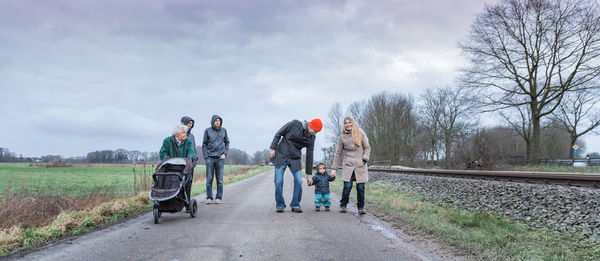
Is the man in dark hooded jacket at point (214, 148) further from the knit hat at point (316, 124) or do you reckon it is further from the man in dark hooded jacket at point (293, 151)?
the knit hat at point (316, 124)

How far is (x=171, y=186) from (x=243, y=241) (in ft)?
6.91

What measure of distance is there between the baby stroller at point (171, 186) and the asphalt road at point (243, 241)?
24 cm

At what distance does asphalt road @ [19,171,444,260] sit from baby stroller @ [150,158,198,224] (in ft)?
0.78

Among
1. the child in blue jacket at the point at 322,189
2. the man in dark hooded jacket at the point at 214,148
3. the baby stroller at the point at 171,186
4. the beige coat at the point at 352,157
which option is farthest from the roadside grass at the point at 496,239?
the man in dark hooded jacket at the point at 214,148

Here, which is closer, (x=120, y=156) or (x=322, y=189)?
(x=322, y=189)

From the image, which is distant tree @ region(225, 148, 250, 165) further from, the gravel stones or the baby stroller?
the baby stroller

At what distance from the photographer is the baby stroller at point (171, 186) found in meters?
6.04

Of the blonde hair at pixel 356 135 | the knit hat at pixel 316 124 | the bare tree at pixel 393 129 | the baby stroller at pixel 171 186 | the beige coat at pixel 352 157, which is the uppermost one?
the bare tree at pixel 393 129

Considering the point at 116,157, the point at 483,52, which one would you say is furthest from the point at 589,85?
the point at 116,157

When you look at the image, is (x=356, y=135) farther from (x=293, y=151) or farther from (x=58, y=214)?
(x=58, y=214)

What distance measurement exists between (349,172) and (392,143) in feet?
137

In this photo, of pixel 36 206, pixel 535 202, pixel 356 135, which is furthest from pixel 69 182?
pixel 535 202

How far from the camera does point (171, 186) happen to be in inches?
245

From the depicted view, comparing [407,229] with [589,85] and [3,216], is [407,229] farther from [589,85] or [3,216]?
[589,85]
